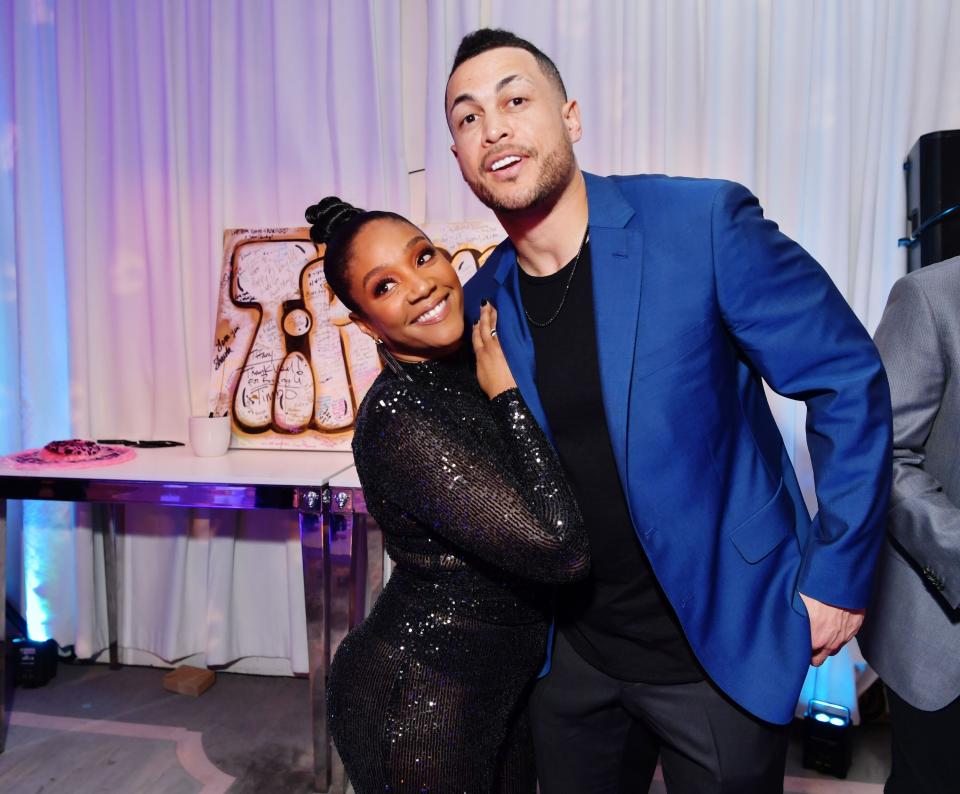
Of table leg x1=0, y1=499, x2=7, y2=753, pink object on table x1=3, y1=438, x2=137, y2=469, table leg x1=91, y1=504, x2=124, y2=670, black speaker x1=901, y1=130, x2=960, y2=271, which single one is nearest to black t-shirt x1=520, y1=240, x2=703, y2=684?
black speaker x1=901, y1=130, x2=960, y2=271

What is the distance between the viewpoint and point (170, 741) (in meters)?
2.54

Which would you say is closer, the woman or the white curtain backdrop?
the woman

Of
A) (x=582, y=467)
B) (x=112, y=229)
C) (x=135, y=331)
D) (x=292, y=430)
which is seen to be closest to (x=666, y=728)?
(x=582, y=467)

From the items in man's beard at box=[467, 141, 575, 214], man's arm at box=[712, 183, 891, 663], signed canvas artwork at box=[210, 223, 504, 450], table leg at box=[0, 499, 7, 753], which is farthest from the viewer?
signed canvas artwork at box=[210, 223, 504, 450]

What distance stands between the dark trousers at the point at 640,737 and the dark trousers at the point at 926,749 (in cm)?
30

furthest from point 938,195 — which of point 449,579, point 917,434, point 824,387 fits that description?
point 449,579

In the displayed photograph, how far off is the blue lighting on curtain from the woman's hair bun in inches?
94.3

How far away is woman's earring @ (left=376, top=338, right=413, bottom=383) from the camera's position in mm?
1267

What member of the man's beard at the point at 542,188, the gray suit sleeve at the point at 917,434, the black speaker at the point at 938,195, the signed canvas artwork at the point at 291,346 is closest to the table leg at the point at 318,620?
the signed canvas artwork at the point at 291,346

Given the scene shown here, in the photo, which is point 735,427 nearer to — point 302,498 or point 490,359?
point 490,359

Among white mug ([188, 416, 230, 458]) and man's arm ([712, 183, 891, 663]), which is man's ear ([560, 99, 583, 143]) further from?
white mug ([188, 416, 230, 458])

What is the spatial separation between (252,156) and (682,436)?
2.52 m

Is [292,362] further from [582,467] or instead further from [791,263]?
[791,263]

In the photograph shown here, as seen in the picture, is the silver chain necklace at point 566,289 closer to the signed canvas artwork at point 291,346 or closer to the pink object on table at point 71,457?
the signed canvas artwork at point 291,346
